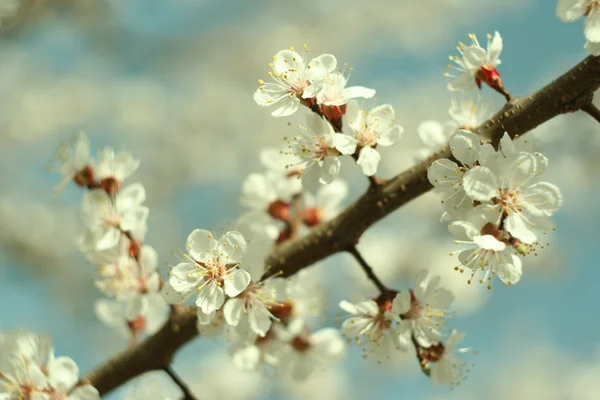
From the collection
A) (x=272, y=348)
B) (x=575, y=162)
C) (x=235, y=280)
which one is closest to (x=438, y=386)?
(x=272, y=348)

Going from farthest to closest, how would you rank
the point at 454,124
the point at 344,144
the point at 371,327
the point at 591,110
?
the point at 454,124
the point at 371,327
the point at 344,144
the point at 591,110

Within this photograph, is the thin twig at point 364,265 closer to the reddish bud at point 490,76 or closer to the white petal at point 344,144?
the white petal at point 344,144

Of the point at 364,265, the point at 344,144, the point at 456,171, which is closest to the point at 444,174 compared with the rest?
the point at 456,171

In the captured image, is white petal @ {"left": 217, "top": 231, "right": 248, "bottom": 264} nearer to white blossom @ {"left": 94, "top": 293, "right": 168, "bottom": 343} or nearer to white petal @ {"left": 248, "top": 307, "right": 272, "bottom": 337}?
white petal @ {"left": 248, "top": 307, "right": 272, "bottom": 337}

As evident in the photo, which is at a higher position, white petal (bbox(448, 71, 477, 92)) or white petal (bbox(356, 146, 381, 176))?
white petal (bbox(448, 71, 477, 92))

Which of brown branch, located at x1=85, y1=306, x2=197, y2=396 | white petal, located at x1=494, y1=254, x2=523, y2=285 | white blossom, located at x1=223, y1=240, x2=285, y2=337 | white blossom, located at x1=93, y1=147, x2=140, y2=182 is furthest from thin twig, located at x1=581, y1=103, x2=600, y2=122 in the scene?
white blossom, located at x1=93, y1=147, x2=140, y2=182

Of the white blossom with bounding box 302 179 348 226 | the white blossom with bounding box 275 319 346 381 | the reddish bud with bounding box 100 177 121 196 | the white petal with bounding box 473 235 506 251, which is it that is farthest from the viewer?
the white blossom with bounding box 302 179 348 226

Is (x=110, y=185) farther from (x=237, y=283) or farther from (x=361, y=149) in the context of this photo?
(x=361, y=149)

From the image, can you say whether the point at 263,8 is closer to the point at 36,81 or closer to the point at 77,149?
the point at 36,81
